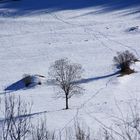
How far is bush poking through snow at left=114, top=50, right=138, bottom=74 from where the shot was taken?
38.1 m

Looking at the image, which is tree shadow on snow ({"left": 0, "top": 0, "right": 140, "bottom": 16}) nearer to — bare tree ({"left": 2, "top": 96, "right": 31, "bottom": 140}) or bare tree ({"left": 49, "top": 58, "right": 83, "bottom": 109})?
bare tree ({"left": 49, "top": 58, "right": 83, "bottom": 109})

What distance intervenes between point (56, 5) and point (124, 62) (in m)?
27.2

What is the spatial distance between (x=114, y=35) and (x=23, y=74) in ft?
46.9

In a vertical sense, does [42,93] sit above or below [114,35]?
below

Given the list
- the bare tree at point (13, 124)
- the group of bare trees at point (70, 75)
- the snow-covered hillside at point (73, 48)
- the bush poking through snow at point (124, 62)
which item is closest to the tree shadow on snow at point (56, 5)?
the snow-covered hillside at point (73, 48)

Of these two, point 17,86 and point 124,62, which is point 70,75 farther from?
point 124,62

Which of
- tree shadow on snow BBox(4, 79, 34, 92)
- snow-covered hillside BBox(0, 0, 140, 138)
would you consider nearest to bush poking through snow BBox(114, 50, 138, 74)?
snow-covered hillside BBox(0, 0, 140, 138)

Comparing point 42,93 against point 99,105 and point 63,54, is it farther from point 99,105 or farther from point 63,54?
point 63,54

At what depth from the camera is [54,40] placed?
5131cm

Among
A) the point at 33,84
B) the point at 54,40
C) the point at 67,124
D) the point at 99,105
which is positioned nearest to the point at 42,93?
the point at 33,84

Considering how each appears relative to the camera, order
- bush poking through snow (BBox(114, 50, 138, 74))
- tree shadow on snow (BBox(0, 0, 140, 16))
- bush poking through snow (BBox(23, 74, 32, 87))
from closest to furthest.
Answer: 1. bush poking through snow (BBox(23, 74, 32, 87))
2. bush poking through snow (BBox(114, 50, 138, 74))
3. tree shadow on snow (BBox(0, 0, 140, 16))

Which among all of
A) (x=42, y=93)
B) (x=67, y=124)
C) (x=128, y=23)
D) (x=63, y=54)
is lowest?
(x=67, y=124)

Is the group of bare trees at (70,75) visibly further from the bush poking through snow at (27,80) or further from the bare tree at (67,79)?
the bush poking through snow at (27,80)

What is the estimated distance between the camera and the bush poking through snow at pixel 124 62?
38125 millimetres
